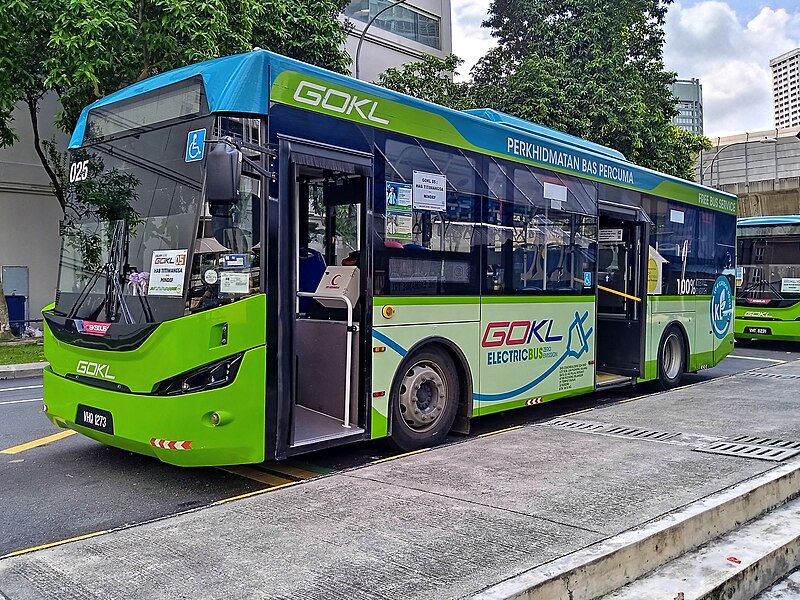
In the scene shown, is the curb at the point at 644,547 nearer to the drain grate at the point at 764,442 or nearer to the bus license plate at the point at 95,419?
the drain grate at the point at 764,442

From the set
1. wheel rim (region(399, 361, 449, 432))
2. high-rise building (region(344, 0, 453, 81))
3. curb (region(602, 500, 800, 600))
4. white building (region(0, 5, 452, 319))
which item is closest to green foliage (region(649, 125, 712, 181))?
high-rise building (region(344, 0, 453, 81))

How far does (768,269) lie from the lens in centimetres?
1819

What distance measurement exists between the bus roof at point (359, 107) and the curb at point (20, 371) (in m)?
8.15

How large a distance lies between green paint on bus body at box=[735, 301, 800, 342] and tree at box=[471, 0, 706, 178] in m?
6.64

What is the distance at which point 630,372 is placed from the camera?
34.2 ft

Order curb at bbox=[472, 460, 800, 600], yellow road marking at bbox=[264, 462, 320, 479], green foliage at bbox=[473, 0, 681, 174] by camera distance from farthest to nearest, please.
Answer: green foliage at bbox=[473, 0, 681, 174] < yellow road marking at bbox=[264, 462, 320, 479] < curb at bbox=[472, 460, 800, 600]

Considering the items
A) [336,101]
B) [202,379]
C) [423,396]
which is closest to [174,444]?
[202,379]

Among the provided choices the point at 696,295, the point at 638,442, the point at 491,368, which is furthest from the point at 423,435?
the point at 696,295

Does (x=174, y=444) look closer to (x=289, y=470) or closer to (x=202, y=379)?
(x=202, y=379)

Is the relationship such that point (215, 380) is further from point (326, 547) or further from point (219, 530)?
point (326, 547)

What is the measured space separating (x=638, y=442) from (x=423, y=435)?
192 centimetres

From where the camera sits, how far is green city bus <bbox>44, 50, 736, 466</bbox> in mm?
5336

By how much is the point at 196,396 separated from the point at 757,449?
4.50 meters

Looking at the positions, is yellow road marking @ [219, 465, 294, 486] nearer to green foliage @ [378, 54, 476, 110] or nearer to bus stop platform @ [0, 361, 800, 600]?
bus stop platform @ [0, 361, 800, 600]
